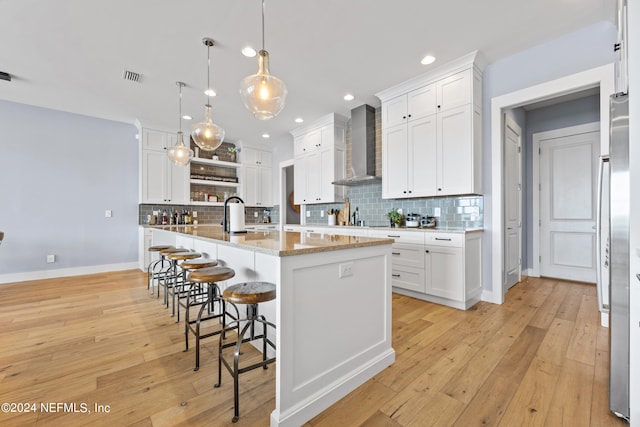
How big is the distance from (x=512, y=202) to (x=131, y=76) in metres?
5.33

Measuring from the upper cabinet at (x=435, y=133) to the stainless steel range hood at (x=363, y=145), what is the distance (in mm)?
411

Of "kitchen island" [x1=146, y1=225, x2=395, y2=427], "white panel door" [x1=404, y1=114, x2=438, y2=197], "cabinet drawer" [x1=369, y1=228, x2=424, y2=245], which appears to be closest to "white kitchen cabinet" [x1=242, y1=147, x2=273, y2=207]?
"cabinet drawer" [x1=369, y1=228, x2=424, y2=245]

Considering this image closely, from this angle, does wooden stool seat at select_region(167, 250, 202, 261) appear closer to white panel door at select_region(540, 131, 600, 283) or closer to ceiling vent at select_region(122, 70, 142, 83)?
ceiling vent at select_region(122, 70, 142, 83)

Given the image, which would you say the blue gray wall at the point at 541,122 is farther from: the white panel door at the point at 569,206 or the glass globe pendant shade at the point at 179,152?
the glass globe pendant shade at the point at 179,152

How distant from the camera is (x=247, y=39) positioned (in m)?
2.68

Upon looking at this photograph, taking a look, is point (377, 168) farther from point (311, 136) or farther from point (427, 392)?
point (427, 392)

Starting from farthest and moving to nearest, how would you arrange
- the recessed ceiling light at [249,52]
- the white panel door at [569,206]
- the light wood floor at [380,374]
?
1. the white panel door at [569,206]
2. the recessed ceiling light at [249,52]
3. the light wood floor at [380,374]

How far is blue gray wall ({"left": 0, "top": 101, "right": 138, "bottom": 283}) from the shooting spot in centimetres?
418

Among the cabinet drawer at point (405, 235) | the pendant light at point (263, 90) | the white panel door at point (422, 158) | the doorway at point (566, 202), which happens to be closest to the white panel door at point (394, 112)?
the white panel door at point (422, 158)

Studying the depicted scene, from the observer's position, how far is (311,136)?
5262mm

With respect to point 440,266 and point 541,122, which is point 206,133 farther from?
point 541,122

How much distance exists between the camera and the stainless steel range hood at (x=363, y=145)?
4316 millimetres

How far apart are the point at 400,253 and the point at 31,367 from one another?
11.5 ft

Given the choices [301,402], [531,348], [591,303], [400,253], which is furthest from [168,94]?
[591,303]
